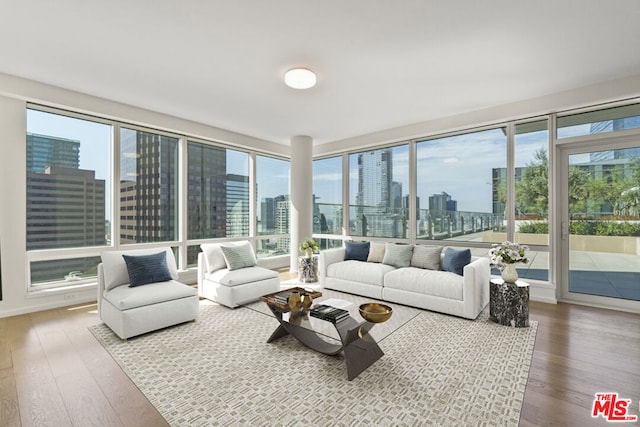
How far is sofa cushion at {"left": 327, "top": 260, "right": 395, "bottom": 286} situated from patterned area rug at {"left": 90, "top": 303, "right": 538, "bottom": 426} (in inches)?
41.6

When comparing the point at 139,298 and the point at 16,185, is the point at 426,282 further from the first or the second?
the point at 16,185

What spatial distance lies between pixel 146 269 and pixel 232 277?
102cm

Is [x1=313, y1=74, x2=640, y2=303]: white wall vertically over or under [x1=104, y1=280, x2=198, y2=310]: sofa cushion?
over

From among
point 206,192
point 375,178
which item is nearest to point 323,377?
point 206,192

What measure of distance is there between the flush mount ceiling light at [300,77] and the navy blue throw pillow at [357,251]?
2.79 metres

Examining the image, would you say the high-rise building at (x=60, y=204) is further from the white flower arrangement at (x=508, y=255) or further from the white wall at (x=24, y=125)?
the white flower arrangement at (x=508, y=255)

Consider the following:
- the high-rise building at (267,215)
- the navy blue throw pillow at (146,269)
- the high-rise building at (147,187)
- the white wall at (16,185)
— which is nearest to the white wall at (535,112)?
the high-rise building at (267,215)

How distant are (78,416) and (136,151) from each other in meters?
4.03

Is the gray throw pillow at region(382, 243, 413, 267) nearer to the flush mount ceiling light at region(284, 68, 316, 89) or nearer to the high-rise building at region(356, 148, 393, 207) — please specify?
the high-rise building at region(356, 148, 393, 207)

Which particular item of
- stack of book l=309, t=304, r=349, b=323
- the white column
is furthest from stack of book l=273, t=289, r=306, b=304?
the white column

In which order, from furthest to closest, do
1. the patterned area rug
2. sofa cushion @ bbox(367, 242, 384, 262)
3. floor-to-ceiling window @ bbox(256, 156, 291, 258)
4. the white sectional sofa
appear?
floor-to-ceiling window @ bbox(256, 156, 291, 258)
sofa cushion @ bbox(367, 242, 384, 262)
the white sectional sofa
the patterned area rug

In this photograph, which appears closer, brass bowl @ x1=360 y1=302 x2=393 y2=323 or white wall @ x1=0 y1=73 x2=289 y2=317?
brass bowl @ x1=360 y1=302 x2=393 y2=323

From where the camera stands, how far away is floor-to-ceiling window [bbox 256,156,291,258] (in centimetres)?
677

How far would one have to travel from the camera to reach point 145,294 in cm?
320
